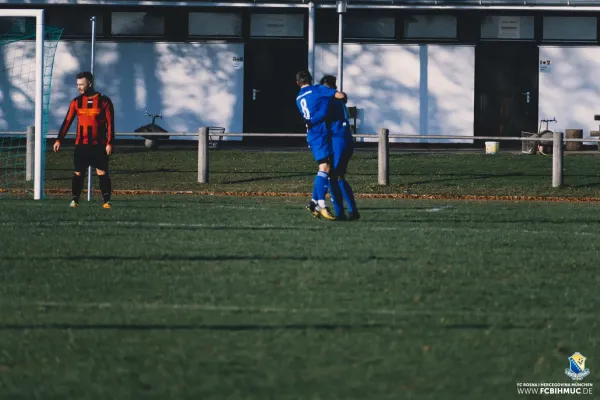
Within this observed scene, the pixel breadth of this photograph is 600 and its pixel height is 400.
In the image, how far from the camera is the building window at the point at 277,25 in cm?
3631

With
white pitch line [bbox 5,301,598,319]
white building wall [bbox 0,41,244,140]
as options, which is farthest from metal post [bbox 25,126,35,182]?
white pitch line [bbox 5,301,598,319]

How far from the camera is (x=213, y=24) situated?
3622 cm

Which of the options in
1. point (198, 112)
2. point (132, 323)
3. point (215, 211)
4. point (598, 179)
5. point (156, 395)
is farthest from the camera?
point (198, 112)

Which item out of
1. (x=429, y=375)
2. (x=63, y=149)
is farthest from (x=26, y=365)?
(x=63, y=149)

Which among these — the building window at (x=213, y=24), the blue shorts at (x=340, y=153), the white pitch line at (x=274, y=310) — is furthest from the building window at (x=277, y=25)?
the white pitch line at (x=274, y=310)

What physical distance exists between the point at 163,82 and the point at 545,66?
10.2 meters

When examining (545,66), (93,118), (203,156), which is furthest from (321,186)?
(545,66)

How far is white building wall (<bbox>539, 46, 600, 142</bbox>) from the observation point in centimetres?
3641

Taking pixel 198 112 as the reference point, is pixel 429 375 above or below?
below

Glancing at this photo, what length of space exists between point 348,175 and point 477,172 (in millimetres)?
2486

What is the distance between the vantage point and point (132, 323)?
7.38 meters

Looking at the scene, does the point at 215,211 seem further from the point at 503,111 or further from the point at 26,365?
the point at 503,111

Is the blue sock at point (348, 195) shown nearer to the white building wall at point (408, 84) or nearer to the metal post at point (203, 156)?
the metal post at point (203, 156)

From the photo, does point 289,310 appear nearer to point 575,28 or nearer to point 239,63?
point 239,63
